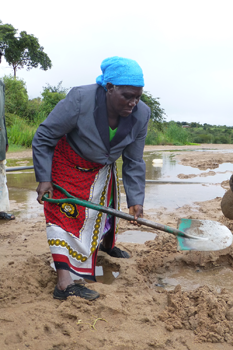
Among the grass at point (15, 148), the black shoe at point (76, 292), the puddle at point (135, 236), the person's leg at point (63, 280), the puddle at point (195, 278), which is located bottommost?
the puddle at point (195, 278)

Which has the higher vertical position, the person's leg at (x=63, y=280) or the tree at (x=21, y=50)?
the tree at (x=21, y=50)

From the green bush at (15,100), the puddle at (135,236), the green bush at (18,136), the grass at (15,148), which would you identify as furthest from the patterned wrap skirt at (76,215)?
the green bush at (15,100)

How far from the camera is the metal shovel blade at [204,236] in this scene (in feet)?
7.09

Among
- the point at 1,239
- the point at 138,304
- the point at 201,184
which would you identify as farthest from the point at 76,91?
the point at 201,184

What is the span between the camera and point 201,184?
577 centimetres

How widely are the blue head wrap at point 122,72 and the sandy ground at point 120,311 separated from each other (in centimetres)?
128

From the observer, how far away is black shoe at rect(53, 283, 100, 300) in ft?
6.23

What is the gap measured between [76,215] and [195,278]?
0.96m

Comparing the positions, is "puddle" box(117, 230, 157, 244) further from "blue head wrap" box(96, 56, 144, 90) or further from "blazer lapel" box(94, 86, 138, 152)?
"blue head wrap" box(96, 56, 144, 90)

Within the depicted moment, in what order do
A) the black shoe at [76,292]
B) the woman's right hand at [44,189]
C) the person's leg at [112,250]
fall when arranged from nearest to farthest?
1. the black shoe at [76,292]
2. the woman's right hand at [44,189]
3. the person's leg at [112,250]

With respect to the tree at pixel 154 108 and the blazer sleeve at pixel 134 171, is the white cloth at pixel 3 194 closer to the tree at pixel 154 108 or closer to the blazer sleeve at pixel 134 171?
the blazer sleeve at pixel 134 171

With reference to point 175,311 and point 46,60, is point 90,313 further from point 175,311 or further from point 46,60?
point 46,60

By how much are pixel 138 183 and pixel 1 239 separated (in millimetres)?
1434

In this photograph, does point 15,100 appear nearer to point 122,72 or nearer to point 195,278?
point 122,72
